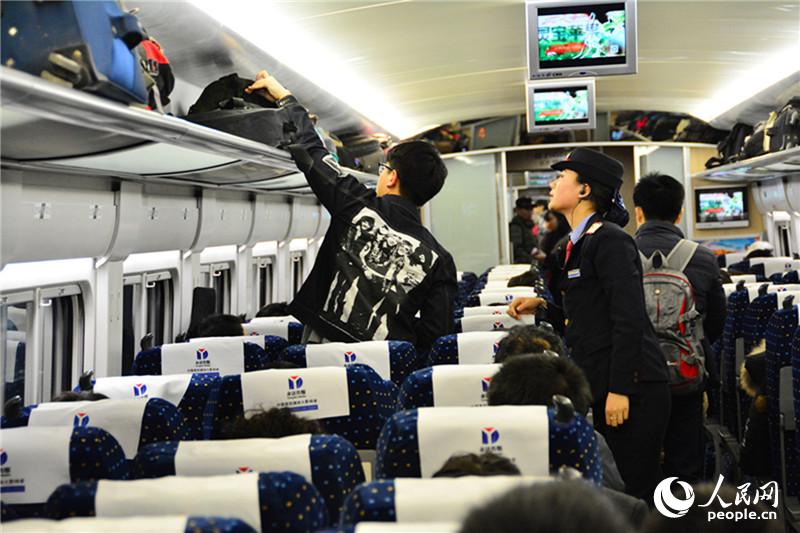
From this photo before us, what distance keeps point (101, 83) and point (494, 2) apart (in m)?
4.69

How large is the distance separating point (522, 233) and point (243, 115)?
1094 cm

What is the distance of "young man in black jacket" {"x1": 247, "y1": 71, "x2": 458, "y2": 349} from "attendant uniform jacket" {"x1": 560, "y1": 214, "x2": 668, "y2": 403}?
0.80 m

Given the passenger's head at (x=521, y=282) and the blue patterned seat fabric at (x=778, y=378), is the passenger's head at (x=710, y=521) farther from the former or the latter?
the passenger's head at (x=521, y=282)

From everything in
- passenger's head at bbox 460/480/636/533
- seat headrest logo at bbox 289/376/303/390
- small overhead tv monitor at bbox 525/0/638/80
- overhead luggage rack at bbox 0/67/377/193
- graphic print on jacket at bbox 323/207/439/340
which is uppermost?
small overhead tv monitor at bbox 525/0/638/80

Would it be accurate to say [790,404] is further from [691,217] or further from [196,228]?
[691,217]

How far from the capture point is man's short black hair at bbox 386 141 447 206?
466 centimetres

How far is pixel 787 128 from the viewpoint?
9500mm

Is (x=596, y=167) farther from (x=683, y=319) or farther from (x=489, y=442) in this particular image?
(x=489, y=442)

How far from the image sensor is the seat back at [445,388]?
331 cm

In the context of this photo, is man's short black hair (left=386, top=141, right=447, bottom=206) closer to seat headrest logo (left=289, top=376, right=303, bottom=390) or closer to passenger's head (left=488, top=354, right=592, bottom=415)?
seat headrest logo (left=289, top=376, right=303, bottom=390)

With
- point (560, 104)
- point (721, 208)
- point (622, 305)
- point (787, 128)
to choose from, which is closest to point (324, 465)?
point (622, 305)

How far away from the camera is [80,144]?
12.5ft

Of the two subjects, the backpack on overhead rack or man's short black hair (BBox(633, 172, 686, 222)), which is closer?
man's short black hair (BBox(633, 172, 686, 222))

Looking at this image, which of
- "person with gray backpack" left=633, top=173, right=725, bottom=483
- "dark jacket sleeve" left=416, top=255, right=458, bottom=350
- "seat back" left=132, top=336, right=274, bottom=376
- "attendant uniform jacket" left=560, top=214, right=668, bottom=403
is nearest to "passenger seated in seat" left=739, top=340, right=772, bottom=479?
"person with gray backpack" left=633, top=173, right=725, bottom=483
